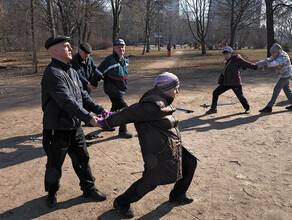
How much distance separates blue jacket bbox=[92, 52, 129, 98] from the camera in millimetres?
5465

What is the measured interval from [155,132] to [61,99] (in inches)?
42.1

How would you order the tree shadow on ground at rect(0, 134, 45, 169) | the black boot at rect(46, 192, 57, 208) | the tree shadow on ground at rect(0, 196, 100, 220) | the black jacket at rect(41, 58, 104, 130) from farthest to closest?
the tree shadow on ground at rect(0, 134, 45, 169) < the black boot at rect(46, 192, 57, 208) < the tree shadow on ground at rect(0, 196, 100, 220) < the black jacket at rect(41, 58, 104, 130)

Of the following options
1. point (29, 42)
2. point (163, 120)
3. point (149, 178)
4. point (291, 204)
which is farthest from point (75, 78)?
point (29, 42)

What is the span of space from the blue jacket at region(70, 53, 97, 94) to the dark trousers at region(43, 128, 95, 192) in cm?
247

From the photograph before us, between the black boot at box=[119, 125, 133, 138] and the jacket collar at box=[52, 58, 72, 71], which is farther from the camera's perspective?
the black boot at box=[119, 125, 133, 138]

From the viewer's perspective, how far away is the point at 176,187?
3.32m

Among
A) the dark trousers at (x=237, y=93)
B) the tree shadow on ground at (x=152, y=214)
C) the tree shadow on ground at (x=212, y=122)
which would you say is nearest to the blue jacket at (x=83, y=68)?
the tree shadow on ground at (x=212, y=122)

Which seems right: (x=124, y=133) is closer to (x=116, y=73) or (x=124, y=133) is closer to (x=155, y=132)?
(x=116, y=73)

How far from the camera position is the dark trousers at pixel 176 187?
2.95 m

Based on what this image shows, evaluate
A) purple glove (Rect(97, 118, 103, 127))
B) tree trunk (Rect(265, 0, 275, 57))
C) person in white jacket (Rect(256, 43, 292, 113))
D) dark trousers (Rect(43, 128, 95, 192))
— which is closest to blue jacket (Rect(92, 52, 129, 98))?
dark trousers (Rect(43, 128, 95, 192))

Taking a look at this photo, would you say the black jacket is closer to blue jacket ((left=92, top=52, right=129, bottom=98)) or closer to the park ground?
the park ground

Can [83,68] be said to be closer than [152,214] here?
No

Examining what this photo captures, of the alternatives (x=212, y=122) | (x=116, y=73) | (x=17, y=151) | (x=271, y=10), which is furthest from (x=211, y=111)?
(x=271, y=10)

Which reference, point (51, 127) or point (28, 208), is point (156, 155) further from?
point (28, 208)
